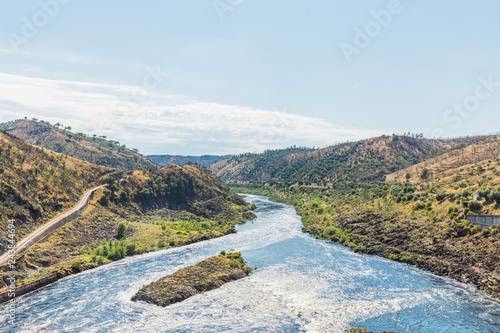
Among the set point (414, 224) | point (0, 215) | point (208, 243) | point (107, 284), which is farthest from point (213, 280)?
point (414, 224)

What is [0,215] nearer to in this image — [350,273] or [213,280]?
[213,280]

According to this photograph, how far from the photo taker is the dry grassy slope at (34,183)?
61.9 meters

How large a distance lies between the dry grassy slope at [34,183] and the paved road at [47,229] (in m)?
1.62

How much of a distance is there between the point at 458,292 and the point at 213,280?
36633 mm

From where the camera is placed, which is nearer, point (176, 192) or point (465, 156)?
point (176, 192)

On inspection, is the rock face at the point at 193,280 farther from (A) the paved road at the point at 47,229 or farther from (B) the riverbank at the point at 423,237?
(B) the riverbank at the point at 423,237

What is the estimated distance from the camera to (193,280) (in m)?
49.0

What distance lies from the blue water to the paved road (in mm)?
9720

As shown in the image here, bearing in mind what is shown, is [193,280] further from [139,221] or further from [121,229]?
[139,221]

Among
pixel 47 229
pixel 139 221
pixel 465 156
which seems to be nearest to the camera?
pixel 47 229

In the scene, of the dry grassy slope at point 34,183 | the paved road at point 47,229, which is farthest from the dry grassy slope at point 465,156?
the dry grassy slope at point 34,183

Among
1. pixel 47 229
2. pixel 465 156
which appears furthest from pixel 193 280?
pixel 465 156

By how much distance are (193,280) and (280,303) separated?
47.6 ft

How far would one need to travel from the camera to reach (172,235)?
273 ft
